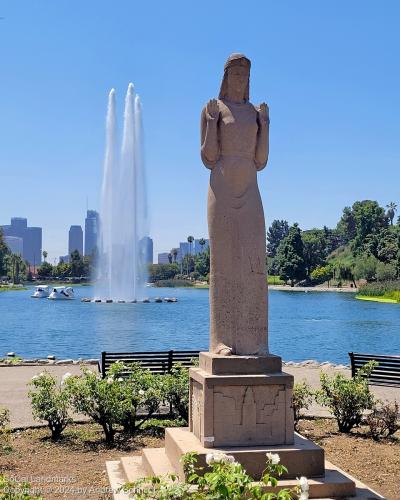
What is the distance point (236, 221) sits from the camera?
22.2 feet

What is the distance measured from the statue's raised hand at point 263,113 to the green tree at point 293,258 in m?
94.5

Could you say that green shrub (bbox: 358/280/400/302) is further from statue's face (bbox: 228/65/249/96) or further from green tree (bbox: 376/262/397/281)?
statue's face (bbox: 228/65/249/96)

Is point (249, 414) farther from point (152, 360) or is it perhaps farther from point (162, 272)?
point (162, 272)

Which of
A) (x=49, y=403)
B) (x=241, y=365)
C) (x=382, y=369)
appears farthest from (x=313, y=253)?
(x=241, y=365)

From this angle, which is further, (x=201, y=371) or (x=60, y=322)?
(x=60, y=322)

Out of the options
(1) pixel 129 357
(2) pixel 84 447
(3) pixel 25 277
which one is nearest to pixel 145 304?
(1) pixel 129 357

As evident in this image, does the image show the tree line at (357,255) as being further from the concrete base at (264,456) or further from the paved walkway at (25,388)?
the concrete base at (264,456)

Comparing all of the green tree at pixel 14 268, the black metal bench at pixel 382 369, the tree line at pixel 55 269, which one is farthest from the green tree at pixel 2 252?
the black metal bench at pixel 382 369

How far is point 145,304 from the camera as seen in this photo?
5197 centimetres

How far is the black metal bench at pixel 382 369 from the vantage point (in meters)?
12.9

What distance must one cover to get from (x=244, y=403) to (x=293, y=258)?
95770 mm

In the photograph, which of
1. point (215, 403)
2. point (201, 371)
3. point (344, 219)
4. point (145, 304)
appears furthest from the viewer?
point (344, 219)

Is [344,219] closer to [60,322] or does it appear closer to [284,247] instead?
[284,247]

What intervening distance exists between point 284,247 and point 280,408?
317 feet
